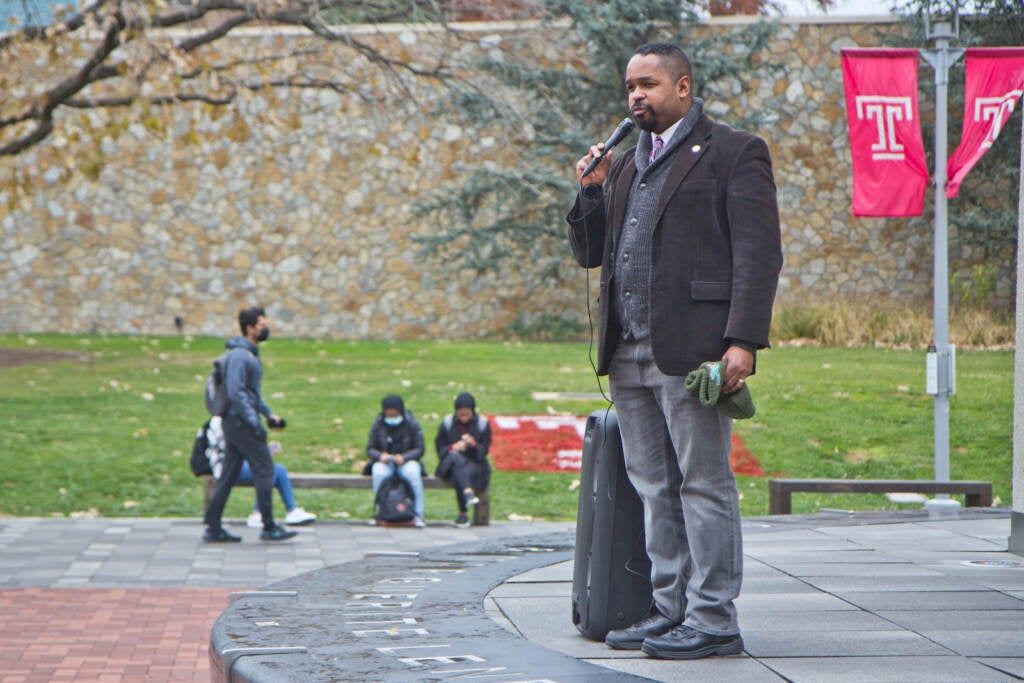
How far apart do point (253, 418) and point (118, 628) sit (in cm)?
317

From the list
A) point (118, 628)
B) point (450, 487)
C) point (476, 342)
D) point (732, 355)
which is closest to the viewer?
point (732, 355)

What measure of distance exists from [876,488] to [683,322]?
596 centimetres

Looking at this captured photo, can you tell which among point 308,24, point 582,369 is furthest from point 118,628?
point 582,369

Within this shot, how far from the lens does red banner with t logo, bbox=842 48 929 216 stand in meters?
10.9

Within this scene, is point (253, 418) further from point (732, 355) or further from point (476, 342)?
point (476, 342)

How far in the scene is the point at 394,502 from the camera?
36.3 feet

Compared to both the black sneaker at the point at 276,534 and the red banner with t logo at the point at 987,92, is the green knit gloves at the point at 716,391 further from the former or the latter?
the red banner with t logo at the point at 987,92

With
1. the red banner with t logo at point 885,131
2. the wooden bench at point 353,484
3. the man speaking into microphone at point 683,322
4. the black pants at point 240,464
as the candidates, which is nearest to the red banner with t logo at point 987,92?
the red banner with t logo at point 885,131

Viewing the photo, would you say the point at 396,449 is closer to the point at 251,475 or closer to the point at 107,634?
the point at 251,475

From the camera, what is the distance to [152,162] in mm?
24484

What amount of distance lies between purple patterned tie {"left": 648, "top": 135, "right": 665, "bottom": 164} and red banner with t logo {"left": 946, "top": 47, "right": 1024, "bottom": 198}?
6.83 metres

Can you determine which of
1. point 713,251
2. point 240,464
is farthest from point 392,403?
point 713,251

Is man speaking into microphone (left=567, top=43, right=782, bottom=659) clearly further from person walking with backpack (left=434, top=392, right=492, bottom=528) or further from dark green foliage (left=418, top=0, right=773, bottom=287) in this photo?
dark green foliage (left=418, top=0, right=773, bottom=287)

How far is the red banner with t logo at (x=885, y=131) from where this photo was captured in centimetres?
1089
